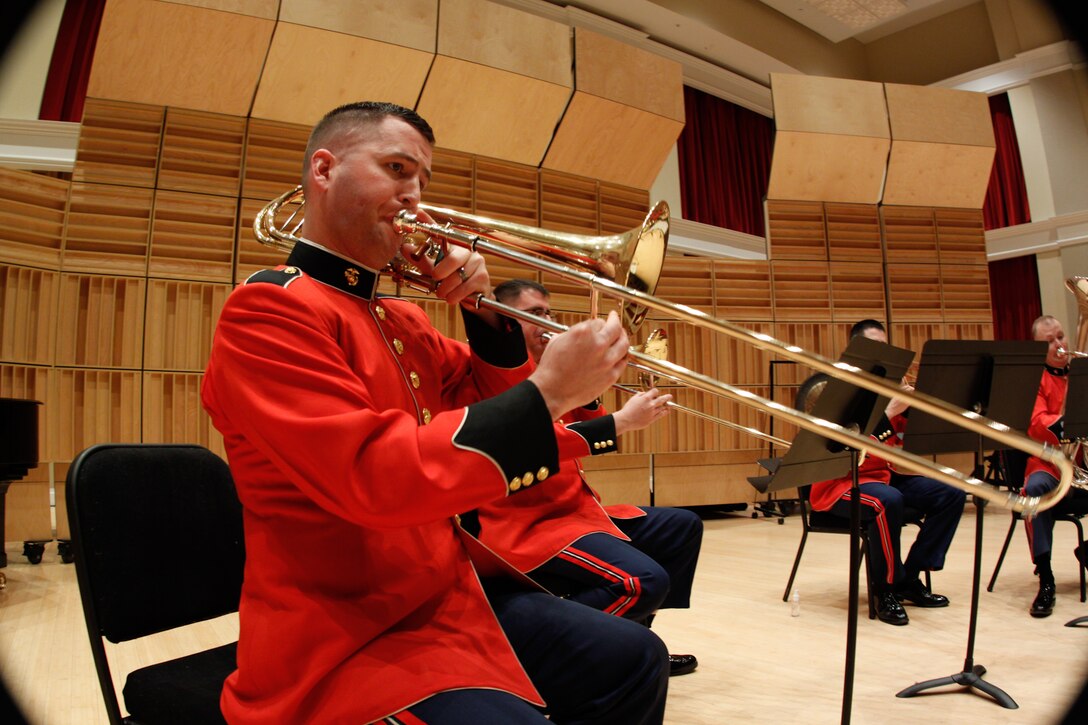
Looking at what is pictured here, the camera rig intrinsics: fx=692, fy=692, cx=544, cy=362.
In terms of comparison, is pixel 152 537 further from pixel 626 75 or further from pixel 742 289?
pixel 742 289

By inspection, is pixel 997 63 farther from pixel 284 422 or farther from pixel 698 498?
pixel 284 422

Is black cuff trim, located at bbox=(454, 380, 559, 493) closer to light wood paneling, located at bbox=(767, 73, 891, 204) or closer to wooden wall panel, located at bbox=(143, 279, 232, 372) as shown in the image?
wooden wall panel, located at bbox=(143, 279, 232, 372)

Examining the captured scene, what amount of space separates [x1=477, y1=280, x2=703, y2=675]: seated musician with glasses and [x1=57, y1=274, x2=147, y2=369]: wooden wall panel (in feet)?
11.5

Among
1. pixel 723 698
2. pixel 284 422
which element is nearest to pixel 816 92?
pixel 723 698

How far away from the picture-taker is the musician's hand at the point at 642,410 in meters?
2.21

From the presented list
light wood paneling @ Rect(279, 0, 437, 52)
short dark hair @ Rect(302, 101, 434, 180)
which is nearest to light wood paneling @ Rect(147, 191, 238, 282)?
light wood paneling @ Rect(279, 0, 437, 52)

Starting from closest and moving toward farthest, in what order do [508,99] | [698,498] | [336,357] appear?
[336,357] < [508,99] < [698,498]

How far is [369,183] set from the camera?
125 cm

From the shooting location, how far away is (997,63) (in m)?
8.64

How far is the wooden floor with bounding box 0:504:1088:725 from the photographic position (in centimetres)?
Answer: 219

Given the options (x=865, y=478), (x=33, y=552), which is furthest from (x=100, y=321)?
(x=865, y=478)

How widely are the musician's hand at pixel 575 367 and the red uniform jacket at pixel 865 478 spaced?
269 cm

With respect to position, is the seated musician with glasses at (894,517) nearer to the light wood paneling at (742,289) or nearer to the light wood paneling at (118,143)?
the light wood paneling at (742,289)

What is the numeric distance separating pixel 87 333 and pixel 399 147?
445 centimetres
